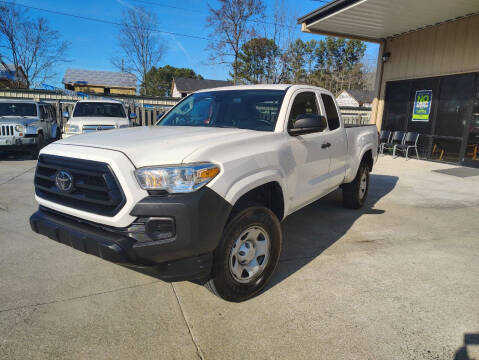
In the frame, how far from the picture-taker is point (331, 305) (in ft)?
8.87

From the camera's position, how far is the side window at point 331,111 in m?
4.27

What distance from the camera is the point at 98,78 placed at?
149 ft

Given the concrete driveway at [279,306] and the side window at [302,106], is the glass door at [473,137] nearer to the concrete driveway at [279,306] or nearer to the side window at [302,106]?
the concrete driveway at [279,306]

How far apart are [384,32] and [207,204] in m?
11.9

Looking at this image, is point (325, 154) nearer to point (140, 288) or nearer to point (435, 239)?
point (435, 239)

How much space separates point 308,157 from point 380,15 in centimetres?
828

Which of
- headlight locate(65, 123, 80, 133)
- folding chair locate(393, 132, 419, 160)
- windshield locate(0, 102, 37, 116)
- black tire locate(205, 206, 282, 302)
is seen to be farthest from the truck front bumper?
folding chair locate(393, 132, 419, 160)

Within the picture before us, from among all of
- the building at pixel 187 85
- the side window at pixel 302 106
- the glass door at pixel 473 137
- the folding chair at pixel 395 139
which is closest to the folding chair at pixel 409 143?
the folding chair at pixel 395 139

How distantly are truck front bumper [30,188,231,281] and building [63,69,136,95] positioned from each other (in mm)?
45001

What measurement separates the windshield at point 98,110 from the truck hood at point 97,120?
48 cm

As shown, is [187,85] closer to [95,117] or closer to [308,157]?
[95,117]

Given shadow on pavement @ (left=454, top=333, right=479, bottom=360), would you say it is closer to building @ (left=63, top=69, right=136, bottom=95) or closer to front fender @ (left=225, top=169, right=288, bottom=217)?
front fender @ (left=225, top=169, right=288, bottom=217)

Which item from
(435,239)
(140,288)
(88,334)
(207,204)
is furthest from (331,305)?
(435,239)

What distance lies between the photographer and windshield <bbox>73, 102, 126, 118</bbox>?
33.1 feet
